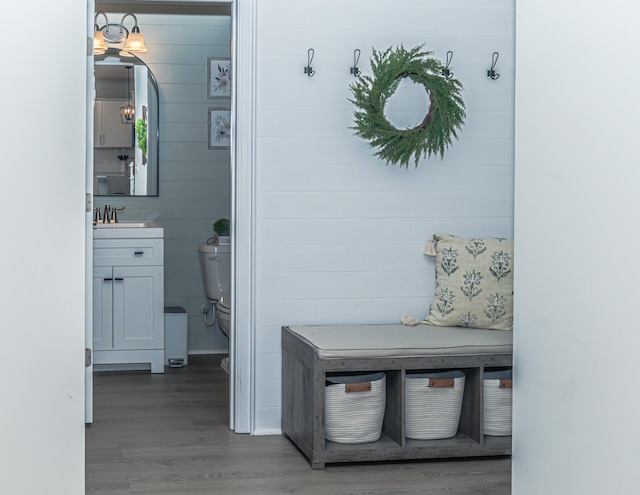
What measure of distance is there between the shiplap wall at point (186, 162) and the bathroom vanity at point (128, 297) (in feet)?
2.43

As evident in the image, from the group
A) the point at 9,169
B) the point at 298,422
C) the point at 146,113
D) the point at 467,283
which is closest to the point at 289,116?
the point at 467,283

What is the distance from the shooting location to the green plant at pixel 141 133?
242 inches

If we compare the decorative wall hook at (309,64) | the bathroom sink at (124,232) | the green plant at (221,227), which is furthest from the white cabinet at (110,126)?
the decorative wall hook at (309,64)

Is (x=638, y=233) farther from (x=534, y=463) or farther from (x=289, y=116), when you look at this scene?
(x=289, y=116)

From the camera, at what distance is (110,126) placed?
6105 mm

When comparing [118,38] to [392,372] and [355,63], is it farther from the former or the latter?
[392,372]

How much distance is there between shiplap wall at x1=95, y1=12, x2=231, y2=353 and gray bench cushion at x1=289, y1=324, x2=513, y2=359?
242cm

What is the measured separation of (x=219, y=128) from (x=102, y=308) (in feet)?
5.15

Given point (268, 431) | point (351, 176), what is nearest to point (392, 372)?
point (268, 431)

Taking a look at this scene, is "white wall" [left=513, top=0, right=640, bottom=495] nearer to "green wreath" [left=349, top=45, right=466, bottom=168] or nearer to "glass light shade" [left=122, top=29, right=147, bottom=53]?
"green wreath" [left=349, top=45, right=466, bottom=168]

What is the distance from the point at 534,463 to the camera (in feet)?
4.98

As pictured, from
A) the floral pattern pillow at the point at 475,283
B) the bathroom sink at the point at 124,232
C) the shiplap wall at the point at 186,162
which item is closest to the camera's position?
the floral pattern pillow at the point at 475,283

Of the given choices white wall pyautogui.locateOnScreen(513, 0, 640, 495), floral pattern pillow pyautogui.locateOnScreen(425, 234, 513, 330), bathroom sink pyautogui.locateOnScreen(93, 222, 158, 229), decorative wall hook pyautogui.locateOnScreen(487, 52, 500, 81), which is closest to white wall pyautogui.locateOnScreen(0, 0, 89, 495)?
white wall pyautogui.locateOnScreen(513, 0, 640, 495)

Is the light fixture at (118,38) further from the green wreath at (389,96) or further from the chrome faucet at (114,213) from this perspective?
the green wreath at (389,96)
